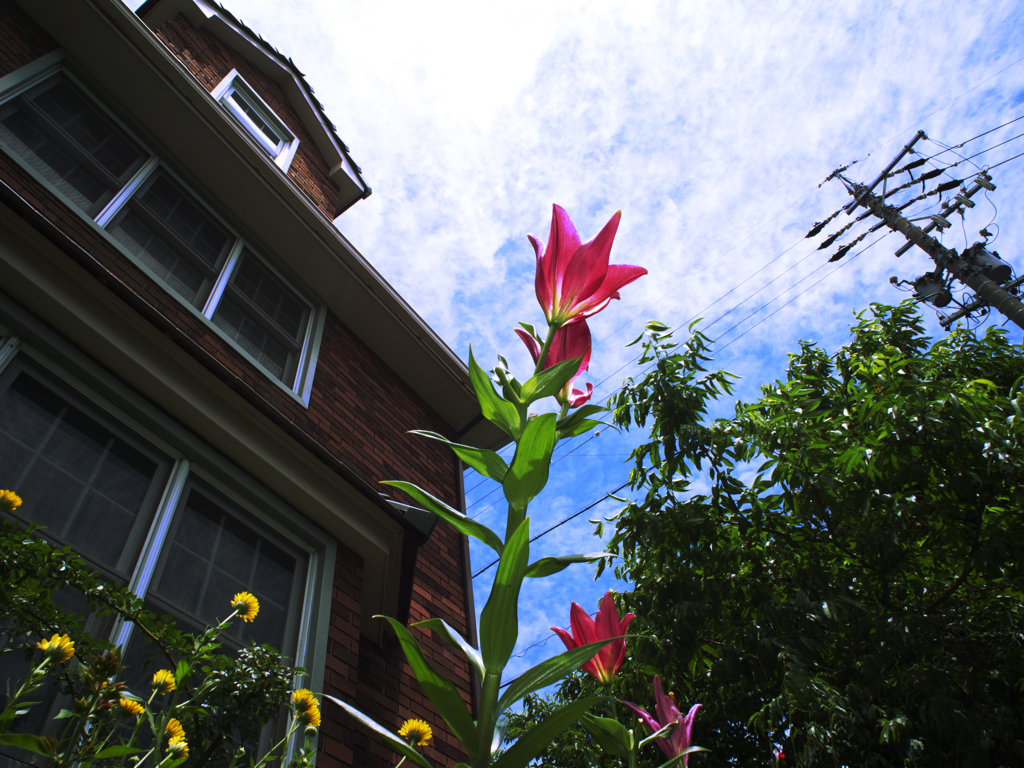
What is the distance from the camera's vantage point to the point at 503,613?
813 millimetres

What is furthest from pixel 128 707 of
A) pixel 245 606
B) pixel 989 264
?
pixel 989 264

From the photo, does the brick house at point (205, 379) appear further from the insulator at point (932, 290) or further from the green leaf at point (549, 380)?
the insulator at point (932, 290)

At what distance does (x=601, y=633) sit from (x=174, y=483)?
2.89 metres

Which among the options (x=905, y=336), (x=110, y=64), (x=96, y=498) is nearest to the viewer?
(x=96, y=498)

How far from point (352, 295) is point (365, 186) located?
11.3ft

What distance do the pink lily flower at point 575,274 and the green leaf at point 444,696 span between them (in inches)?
24.4

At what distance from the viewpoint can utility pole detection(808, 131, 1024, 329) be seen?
368 inches

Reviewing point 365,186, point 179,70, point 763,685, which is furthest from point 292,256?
point 763,685

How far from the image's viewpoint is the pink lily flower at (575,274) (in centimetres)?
115

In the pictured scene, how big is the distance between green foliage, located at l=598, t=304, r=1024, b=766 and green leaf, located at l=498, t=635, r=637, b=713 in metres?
2.88

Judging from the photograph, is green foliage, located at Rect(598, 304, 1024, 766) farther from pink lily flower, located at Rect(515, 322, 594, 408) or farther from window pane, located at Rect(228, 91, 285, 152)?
window pane, located at Rect(228, 91, 285, 152)

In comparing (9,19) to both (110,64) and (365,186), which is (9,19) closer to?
(110,64)

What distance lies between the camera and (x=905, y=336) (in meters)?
5.84

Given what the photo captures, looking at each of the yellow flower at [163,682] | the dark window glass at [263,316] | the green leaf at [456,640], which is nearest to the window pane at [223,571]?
the dark window glass at [263,316]
